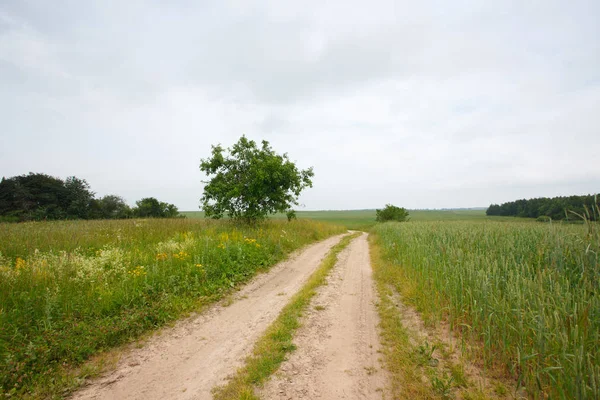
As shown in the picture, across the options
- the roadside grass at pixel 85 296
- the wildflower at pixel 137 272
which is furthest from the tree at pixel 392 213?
the wildflower at pixel 137 272

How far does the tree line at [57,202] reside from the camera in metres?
30.8

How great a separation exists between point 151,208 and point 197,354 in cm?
4247

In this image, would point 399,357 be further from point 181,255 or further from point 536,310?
point 181,255

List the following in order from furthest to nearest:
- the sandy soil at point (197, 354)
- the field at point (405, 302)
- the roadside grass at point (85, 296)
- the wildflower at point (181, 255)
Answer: the wildflower at point (181, 255)
the roadside grass at point (85, 296)
the sandy soil at point (197, 354)
the field at point (405, 302)

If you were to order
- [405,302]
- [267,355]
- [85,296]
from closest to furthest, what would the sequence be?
[267,355] < [85,296] < [405,302]

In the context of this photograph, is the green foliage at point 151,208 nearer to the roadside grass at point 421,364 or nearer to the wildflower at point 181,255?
the wildflower at point 181,255

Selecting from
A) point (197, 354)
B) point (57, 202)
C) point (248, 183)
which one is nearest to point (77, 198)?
point (57, 202)

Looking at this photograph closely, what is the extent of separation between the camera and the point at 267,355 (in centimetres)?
392

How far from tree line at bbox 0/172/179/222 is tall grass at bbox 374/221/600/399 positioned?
3720 centimetres

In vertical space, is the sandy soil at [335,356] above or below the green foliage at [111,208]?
below

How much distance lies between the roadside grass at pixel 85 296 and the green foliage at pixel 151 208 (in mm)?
33347

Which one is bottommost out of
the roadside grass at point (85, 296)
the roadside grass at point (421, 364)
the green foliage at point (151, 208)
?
the roadside grass at point (421, 364)

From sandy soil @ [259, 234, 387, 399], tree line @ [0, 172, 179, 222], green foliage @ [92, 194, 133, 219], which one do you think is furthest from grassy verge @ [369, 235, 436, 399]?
green foliage @ [92, 194, 133, 219]

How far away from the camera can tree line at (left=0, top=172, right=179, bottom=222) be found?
101 feet
